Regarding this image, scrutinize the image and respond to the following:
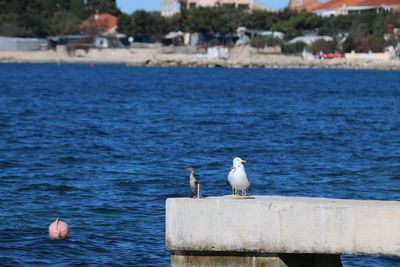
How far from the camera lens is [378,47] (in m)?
163

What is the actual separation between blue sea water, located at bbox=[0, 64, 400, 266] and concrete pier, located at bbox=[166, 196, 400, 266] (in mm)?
3403

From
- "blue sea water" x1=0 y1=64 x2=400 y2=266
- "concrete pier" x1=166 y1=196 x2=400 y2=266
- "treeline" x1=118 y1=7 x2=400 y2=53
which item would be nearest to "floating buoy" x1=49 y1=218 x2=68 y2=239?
"blue sea water" x1=0 y1=64 x2=400 y2=266

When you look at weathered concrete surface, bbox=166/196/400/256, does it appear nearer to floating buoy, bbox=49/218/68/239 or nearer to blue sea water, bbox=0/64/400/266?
blue sea water, bbox=0/64/400/266

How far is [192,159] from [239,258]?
730 inches

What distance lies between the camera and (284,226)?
11.9m

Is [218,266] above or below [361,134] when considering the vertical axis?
above

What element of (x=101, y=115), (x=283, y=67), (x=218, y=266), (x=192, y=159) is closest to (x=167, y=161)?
(x=192, y=159)

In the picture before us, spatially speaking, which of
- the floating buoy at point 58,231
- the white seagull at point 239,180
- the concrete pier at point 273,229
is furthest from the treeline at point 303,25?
the concrete pier at point 273,229

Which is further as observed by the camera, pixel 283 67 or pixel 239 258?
pixel 283 67

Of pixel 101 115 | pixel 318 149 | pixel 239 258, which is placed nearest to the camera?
pixel 239 258

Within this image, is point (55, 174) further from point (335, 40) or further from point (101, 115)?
point (335, 40)

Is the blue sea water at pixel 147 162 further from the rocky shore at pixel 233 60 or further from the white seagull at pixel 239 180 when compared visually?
the rocky shore at pixel 233 60

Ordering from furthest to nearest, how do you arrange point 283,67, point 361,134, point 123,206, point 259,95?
point 283,67 → point 259,95 → point 361,134 → point 123,206

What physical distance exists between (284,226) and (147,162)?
1809 cm
